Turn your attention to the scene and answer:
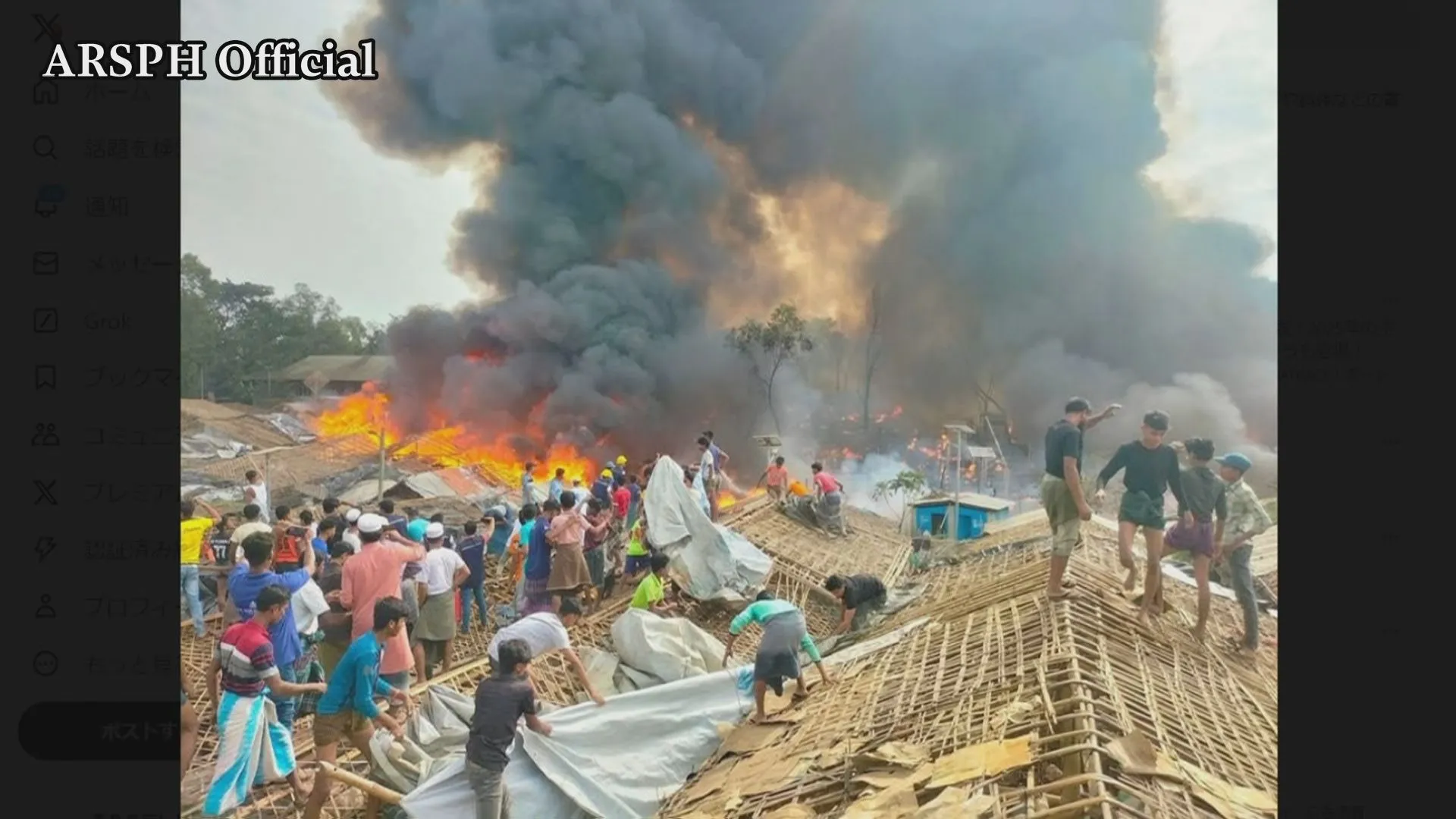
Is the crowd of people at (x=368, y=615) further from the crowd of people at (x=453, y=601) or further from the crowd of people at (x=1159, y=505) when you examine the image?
the crowd of people at (x=1159, y=505)

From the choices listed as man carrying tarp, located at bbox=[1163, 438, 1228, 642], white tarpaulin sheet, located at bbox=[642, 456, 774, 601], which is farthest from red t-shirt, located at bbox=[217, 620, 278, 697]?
man carrying tarp, located at bbox=[1163, 438, 1228, 642]

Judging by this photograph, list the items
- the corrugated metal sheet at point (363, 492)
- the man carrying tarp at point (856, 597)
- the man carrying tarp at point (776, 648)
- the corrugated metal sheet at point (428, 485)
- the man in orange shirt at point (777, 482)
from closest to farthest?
the man carrying tarp at point (776, 648), the man carrying tarp at point (856, 597), the man in orange shirt at point (777, 482), the corrugated metal sheet at point (428, 485), the corrugated metal sheet at point (363, 492)

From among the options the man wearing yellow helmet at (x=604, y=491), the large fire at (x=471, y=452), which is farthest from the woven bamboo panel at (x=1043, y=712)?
the large fire at (x=471, y=452)

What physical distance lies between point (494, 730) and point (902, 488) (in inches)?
702

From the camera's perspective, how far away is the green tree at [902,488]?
64.1 feet

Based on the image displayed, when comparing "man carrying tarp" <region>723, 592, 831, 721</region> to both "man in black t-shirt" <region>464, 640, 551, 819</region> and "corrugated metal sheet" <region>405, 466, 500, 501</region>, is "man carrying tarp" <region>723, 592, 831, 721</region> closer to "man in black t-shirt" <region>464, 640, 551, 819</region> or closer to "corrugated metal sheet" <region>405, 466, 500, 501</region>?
"man in black t-shirt" <region>464, 640, 551, 819</region>

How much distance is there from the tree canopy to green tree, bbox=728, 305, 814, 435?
14.3m

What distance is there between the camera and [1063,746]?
3.02 meters

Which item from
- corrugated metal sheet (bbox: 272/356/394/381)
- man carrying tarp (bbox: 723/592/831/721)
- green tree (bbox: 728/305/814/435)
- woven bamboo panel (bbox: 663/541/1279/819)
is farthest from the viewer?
corrugated metal sheet (bbox: 272/356/394/381)

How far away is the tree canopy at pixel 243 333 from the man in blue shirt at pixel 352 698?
70.3 feet

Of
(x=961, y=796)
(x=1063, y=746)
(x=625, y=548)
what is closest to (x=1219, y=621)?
(x=1063, y=746)

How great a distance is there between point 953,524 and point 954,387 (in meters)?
10.0

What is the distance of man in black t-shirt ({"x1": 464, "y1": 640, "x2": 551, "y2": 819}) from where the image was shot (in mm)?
3740

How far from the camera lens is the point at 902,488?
2055cm
